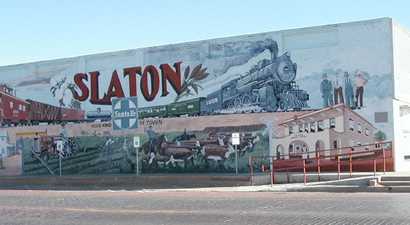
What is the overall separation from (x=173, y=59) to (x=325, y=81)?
26.0ft

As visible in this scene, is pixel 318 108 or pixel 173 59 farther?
pixel 173 59

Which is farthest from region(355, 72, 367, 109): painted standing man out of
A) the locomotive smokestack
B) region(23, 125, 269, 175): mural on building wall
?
region(23, 125, 269, 175): mural on building wall

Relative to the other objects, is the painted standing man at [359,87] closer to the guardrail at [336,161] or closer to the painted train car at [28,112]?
the guardrail at [336,161]

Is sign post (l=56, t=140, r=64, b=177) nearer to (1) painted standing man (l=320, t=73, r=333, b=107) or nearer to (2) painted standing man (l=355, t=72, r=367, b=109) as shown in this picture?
(1) painted standing man (l=320, t=73, r=333, b=107)

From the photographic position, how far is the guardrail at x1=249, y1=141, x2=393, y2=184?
93.1 ft

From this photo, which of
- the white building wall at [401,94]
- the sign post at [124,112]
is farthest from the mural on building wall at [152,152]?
the white building wall at [401,94]

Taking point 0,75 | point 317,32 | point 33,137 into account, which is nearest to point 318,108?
point 317,32

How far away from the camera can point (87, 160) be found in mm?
36469

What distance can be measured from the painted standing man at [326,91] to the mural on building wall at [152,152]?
10.6 feet

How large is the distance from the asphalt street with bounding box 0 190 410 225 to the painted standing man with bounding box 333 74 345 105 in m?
10.7

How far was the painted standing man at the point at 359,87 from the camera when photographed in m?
28.9

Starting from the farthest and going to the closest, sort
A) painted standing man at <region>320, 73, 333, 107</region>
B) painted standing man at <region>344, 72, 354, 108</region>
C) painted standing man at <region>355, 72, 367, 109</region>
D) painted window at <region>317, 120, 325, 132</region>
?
painted window at <region>317, 120, 325, 132</region> → painted standing man at <region>320, 73, 333, 107</region> → painted standing man at <region>344, 72, 354, 108</region> → painted standing man at <region>355, 72, 367, 109</region>

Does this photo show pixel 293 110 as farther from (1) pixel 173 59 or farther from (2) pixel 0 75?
(2) pixel 0 75

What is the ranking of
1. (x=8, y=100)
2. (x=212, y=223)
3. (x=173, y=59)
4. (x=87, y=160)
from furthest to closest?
(x=8, y=100) < (x=87, y=160) < (x=173, y=59) < (x=212, y=223)
